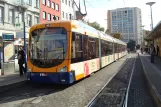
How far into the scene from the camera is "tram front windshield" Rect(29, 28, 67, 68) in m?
11.5

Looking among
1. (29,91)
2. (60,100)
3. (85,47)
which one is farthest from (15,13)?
(60,100)

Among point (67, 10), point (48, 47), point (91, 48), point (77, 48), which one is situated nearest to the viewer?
point (48, 47)

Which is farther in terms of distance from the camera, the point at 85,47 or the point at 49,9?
the point at 49,9

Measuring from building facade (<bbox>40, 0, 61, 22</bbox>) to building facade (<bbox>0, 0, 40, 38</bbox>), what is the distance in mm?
3400

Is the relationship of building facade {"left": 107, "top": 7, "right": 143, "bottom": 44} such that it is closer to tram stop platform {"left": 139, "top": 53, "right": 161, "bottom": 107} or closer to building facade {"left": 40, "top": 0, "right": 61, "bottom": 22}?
building facade {"left": 40, "top": 0, "right": 61, "bottom": 22}

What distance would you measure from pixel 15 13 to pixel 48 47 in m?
21.4

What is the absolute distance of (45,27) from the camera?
12.0 metres

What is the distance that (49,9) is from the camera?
45531 millimetres

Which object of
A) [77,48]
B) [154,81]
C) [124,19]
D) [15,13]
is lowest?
[154,81]

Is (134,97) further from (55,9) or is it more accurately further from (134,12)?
(134,12)

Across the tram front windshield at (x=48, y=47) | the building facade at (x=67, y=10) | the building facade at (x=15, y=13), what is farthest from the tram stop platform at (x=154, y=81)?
the building facade at (x=67, y=10)

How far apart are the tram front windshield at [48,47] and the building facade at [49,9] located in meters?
29.1

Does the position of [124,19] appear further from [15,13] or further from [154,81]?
[154,81]

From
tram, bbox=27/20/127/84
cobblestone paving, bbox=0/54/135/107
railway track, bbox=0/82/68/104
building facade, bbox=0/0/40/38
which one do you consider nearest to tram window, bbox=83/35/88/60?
tram, bbox=27/20/127/84
